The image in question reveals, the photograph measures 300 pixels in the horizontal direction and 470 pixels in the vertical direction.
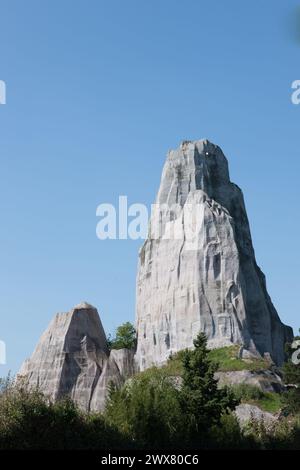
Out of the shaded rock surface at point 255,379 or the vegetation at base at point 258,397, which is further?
the shaded rock surface at point 255,379

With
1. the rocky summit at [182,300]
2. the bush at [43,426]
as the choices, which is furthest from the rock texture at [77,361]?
the bush at [43,426]

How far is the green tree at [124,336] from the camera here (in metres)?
79.6

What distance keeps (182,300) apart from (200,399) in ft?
88.6

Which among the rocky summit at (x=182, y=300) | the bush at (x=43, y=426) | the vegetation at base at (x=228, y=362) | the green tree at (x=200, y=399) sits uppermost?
A: the rocky summit at (x=182, y=300)

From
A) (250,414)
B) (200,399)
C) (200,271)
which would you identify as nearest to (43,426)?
(200,399)

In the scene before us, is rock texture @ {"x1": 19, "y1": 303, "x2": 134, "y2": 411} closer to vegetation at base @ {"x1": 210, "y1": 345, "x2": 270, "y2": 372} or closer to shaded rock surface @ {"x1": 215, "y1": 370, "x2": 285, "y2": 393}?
vegetation at base @ {"x1": 210, "y1": 345, "x2": 270, "y2": 372}

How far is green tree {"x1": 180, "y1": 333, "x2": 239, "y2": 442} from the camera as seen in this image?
3562cm

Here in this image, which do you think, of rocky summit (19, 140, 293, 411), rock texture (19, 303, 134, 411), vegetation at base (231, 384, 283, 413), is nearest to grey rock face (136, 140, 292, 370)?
rocky summit (19, 140, 293, 411)

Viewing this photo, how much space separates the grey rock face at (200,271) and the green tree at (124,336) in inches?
386

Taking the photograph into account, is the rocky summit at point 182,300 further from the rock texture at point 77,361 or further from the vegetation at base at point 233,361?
the vegetation at base at point 233,361

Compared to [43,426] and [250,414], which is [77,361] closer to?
[250,414]

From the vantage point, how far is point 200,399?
120 feet
